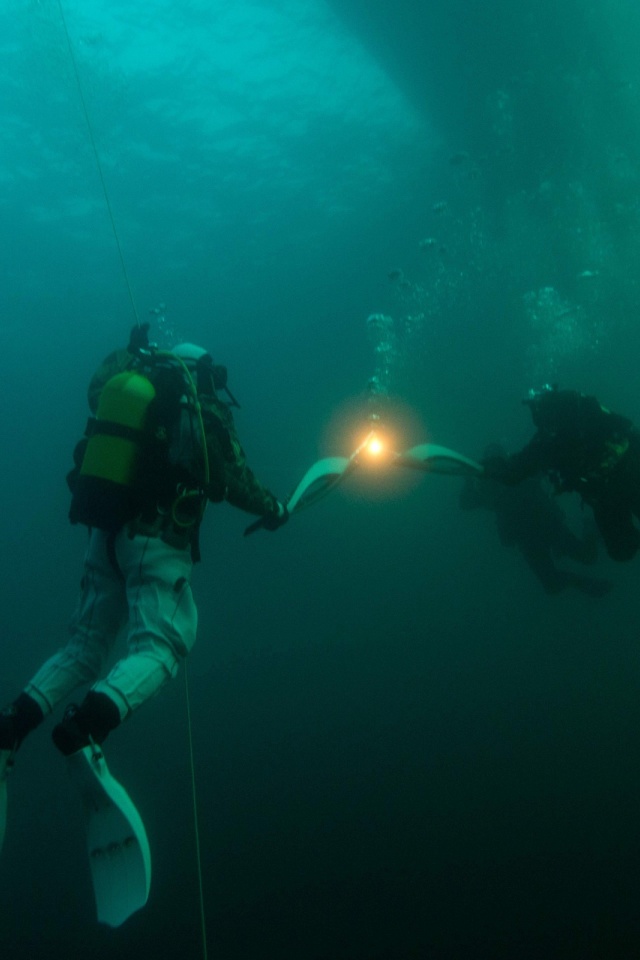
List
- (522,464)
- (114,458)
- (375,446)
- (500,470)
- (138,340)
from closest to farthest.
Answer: (114,458) < (138,340) < (522,464) < (500,470) < (375,446)

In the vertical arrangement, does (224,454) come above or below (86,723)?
above

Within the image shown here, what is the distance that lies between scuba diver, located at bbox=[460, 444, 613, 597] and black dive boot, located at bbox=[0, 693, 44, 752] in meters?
7.75

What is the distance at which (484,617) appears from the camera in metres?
26.5

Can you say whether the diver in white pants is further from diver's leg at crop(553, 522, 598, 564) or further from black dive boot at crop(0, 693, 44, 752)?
diver's leg at crop(553, 522, 598, 564)

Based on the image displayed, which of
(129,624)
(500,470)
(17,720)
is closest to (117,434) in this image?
(129,624)

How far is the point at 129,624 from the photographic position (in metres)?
3.61

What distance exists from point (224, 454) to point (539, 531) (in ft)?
25.2

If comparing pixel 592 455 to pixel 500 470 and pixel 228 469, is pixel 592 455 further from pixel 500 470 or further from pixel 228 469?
pixel 228 469

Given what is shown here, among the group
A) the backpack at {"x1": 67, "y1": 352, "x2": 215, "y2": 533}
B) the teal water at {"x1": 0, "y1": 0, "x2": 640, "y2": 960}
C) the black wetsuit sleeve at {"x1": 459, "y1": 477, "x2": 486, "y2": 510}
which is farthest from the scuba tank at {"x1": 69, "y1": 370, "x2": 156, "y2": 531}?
the teal water at {"x1": 0, "y1": 0, "x2": 640, "y2": 960}

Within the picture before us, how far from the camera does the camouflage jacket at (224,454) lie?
389 centimetres

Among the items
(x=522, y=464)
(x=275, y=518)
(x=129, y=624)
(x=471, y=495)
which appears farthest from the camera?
(x=471, y=495)

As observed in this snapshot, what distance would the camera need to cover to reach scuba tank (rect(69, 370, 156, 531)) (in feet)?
11.4

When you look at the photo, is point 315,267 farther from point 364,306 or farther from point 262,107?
point 262,107

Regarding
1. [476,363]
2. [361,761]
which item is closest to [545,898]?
[361,761]
